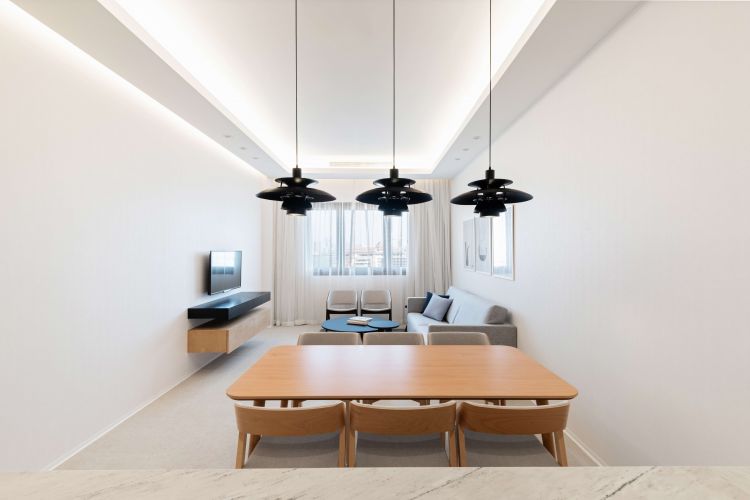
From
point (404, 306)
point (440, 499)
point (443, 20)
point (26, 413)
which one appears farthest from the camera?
point (404, 306)

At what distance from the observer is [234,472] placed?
0.65 metres

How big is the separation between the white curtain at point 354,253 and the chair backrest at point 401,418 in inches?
183

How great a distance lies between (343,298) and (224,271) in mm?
2266

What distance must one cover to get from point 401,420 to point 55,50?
3187mm

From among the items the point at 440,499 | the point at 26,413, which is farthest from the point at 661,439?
the point at 26,413

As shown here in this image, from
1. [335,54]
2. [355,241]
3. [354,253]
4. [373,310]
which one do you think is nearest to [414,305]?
[373,310]

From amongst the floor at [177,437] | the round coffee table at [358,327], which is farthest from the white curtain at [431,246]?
the floor at [177,437]

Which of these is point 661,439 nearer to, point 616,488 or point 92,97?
point 616,488

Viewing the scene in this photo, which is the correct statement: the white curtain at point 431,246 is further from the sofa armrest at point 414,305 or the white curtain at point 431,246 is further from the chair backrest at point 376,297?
the sofa armrest at point 414,305

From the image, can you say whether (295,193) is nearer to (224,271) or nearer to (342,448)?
(342,448)

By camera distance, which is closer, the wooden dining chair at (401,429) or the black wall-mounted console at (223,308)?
the wooden dining chair at (401,429)

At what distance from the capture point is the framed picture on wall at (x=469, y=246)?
A: 4.78 meters

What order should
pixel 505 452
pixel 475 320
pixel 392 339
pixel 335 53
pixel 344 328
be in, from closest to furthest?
1. pixel 505 452
2. pixel 392 339
3. pixel 335 53
4. pixel 475 320
5. pixel 344 328

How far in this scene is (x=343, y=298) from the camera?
5.84 m
